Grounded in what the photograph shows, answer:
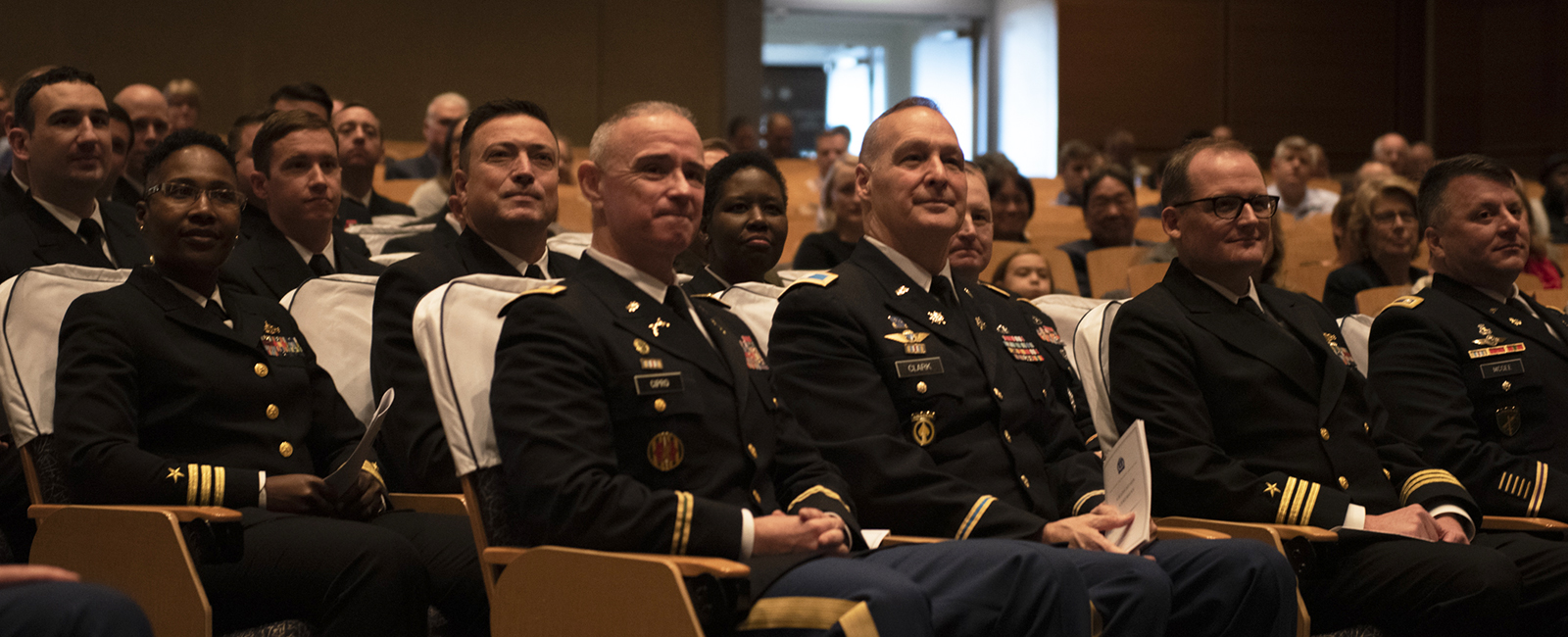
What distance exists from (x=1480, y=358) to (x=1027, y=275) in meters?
1.31

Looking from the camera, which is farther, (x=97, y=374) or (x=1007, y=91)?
(x=1007, y=91)

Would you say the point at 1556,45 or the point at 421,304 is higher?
the point at 1556,45

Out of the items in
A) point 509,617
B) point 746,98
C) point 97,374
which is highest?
point 746,98

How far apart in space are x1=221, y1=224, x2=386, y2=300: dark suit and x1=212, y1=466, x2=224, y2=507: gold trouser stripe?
0.76 meters

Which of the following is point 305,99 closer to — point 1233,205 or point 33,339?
point 33,339

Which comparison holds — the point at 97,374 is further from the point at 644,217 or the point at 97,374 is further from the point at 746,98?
the point at 746,98

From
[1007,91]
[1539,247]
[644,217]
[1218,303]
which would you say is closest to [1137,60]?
[1007,91]

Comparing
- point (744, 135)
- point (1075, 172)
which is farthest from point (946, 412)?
point (744, 135)

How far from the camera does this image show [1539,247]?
4754mm

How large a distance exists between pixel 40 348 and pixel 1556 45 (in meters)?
11.0

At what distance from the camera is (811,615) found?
1.65 meters

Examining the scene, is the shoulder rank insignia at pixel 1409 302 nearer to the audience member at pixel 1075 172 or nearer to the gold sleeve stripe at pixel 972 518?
the gold sleeve stripe at pixel 972 518

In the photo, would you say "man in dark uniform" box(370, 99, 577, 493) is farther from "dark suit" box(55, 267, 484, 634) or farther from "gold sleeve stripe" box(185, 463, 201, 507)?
"gold sleeve stripe" box(185, 463, 201, 507)

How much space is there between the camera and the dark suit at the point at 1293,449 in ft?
7.06
